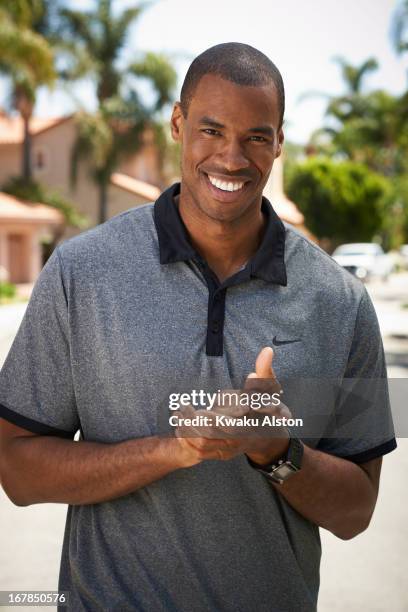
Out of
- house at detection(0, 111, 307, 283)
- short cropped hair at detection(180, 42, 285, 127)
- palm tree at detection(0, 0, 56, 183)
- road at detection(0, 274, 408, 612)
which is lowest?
house at detection(0, 111, 307, 283)

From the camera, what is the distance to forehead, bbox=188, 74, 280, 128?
2008mm

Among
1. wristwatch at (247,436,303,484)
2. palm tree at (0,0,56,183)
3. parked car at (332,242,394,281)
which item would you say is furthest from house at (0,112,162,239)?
wristwatch at (247,436,303,484)

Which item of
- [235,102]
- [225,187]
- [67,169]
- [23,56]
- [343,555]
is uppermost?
[235,102]

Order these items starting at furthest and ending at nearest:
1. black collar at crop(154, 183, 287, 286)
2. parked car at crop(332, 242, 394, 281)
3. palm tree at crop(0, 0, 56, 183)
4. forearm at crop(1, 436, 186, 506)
Result: parked car at crop(332, 242, 394, 281) < palm tree at crop(0, 0, 56, 183) < black collar at crop(154, 183, 287, 286) < forearm at crop(1, 436, 186, 506)

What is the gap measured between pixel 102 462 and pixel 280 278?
62 cm

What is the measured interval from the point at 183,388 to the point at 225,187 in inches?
21.5

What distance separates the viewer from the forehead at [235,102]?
6.59 ft

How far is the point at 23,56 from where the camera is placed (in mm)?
27578

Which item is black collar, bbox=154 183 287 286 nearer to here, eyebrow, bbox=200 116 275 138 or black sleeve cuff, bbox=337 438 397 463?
eyebrow, bbox=200 116 275 138

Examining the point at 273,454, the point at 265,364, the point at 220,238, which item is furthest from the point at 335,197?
the point at 265,364

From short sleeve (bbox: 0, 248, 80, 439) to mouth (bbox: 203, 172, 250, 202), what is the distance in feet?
1.46

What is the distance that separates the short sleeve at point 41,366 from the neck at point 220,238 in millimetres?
397

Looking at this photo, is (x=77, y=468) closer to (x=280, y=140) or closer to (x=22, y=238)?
(x=280, y=140)

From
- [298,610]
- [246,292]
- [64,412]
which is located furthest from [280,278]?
[298,610]
